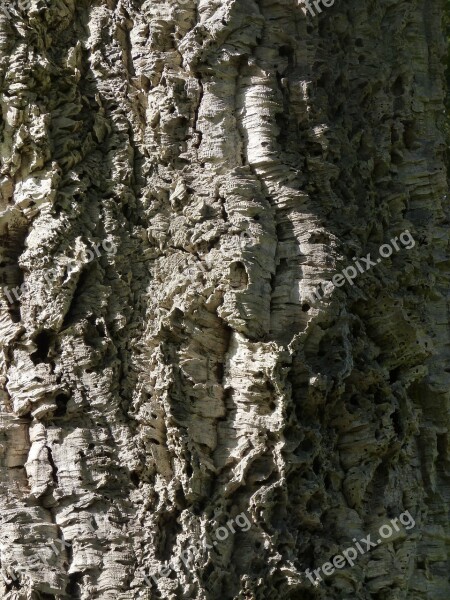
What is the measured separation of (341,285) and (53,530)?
1317 millimetres

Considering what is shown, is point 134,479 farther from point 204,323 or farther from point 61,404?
point 204,323

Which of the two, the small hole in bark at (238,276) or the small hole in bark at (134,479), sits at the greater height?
the small hole in bark at (238,276)

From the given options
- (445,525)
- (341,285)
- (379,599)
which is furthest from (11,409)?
(445,525)

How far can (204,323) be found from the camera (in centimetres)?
283

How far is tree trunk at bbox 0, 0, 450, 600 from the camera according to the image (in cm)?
270

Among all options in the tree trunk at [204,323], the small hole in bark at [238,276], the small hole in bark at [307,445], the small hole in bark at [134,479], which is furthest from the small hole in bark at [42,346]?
the small hole in bark at [307,445]

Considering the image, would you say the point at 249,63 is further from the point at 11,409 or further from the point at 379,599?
the point at 379,599

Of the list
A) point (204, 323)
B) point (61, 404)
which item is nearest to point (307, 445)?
point (204, 323)

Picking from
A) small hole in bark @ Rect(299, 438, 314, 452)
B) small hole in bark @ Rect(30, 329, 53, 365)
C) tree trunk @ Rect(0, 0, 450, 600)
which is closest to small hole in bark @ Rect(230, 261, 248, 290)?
tree trunk @ Rect(0, 0, 450, 600)

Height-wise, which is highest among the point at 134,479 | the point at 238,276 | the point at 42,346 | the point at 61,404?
the point at 238,276

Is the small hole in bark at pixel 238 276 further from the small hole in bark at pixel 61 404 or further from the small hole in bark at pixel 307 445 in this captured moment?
the small hole in bark at pixel 61 404

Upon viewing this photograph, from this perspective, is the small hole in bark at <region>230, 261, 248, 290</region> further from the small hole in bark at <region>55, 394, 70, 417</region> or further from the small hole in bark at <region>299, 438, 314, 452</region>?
the small hole in bark at <region>55, 394, 70, 417</region>

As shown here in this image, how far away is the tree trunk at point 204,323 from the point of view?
8.84ft

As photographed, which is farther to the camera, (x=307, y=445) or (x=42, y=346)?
(x=42, y=346)
